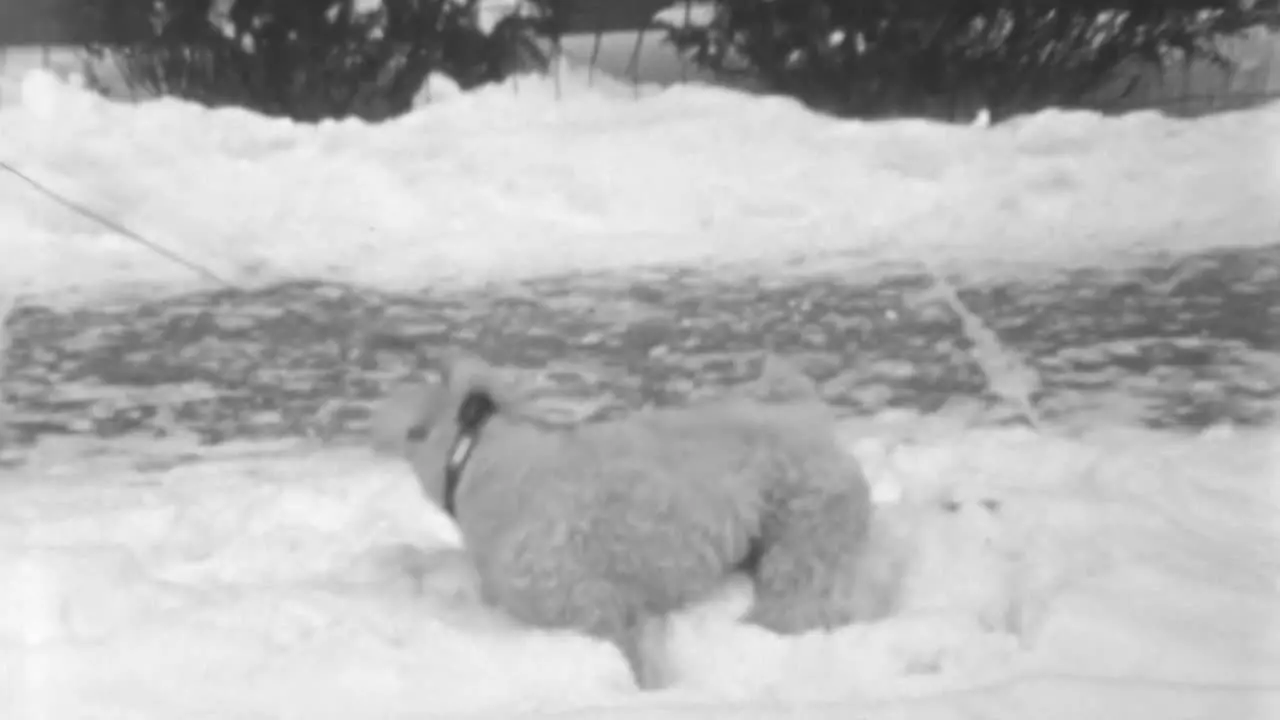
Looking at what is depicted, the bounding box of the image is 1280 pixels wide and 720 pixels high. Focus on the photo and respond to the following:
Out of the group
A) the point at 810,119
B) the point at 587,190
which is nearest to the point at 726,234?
the point at 587,190

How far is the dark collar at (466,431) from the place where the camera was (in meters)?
2.27

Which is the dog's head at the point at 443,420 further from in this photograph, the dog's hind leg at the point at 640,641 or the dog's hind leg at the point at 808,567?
the dog's hind leg at the point at 808,567

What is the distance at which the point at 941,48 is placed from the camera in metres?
5.82

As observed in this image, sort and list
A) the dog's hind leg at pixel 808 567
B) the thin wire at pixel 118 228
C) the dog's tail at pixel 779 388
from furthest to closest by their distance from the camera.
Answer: the thin wire at pixel 118 228
the dog's tail at pixel 779 388
the dog's hind leg at pixel 808 567

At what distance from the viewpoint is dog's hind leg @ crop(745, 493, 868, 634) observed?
7.41 ft

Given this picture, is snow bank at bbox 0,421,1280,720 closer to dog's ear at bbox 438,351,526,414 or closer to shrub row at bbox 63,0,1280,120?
dog's ear at bbox 438,351,526,414

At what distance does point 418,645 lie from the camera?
7.08 ft

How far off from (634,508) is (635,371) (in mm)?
1629

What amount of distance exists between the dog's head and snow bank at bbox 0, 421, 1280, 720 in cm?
23

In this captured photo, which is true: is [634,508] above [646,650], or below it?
above

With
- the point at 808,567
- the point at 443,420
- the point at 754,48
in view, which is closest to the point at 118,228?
the point at 754,48

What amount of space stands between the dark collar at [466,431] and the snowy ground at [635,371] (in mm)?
231

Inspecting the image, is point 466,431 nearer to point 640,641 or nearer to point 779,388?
point 640,641

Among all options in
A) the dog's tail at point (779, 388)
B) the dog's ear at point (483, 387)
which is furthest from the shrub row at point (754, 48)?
the dog's ear at point (483, 387)
